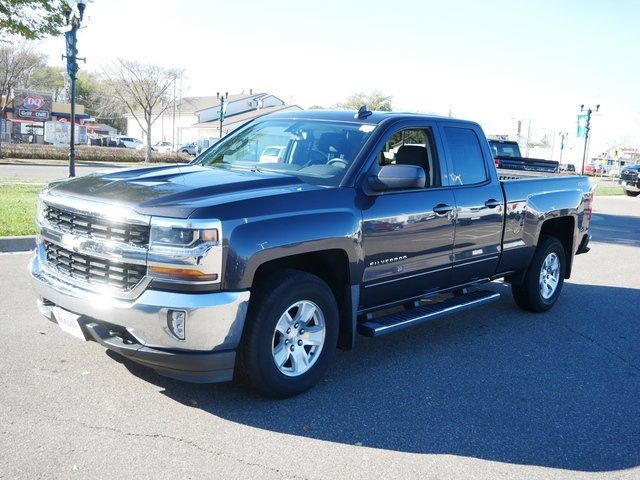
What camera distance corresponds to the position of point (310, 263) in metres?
4.70

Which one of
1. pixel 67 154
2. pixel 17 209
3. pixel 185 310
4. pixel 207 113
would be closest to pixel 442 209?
pixel 185 310

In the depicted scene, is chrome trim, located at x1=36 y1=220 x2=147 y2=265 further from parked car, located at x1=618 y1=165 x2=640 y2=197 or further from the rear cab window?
parked car, located at x1=618 y1=165 x2=640 y2=197

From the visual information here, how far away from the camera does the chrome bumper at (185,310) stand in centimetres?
382

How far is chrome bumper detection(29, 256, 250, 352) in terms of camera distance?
382 cm

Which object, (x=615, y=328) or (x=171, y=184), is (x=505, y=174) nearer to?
(x=615, y=328)

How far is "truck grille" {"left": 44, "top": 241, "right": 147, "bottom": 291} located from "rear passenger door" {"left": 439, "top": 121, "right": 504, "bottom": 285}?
113 inches

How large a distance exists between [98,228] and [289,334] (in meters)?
1.42

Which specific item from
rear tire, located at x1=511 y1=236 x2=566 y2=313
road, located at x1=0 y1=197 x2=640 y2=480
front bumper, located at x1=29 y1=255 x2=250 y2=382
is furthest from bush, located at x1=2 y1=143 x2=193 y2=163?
front bumper, located at x1=29 y1=255 x2=250 y2=382

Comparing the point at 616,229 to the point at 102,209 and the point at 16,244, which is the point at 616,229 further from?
the point at 102,209

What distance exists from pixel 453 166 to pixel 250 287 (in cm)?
255

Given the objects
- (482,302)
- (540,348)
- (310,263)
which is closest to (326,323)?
(310,263)

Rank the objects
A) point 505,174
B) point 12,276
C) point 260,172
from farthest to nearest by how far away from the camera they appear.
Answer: point 505,174
point 12,276
point 260,172

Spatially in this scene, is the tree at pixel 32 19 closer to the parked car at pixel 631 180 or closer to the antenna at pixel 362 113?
the antenna at pixel 362 113

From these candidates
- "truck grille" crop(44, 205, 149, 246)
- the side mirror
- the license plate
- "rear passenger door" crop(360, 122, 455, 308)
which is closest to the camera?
"truck grille" crop(44, 205, 149, 246)
